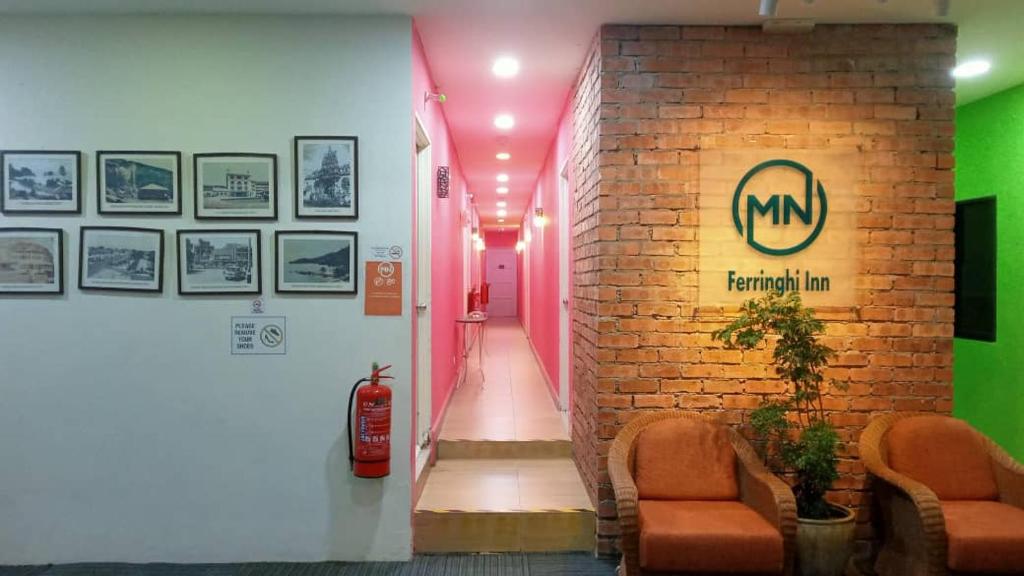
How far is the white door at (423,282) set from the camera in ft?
12.9

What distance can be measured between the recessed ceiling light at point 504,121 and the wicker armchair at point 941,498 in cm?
337

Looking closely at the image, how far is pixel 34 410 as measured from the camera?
10.1 feet

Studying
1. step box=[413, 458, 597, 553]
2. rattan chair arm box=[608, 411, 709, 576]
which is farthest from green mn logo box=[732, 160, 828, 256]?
step box=[413, 458, 597, 553]

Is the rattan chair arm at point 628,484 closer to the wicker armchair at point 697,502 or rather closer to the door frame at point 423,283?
the wicker armchair at point 697,502

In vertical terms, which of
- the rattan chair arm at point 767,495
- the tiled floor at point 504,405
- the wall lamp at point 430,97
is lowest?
the tiled floor at point 504,405

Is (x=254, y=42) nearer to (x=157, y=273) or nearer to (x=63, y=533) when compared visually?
(x=157, y=273)

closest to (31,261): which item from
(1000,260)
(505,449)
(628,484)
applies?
(505,449)

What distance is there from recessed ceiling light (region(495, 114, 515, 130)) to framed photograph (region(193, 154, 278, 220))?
7.44ft

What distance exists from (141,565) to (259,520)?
63 centimetres

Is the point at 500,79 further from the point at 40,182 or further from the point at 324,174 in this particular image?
the point at 40,182

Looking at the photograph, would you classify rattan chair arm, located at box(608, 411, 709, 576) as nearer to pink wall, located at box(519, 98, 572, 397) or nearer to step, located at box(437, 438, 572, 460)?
step, located at box(437, 438, 572, 460)

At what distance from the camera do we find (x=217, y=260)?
3090mm

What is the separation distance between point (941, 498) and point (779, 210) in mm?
1603

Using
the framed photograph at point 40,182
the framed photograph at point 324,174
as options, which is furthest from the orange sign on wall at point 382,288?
the framed photograph at point 40,182
